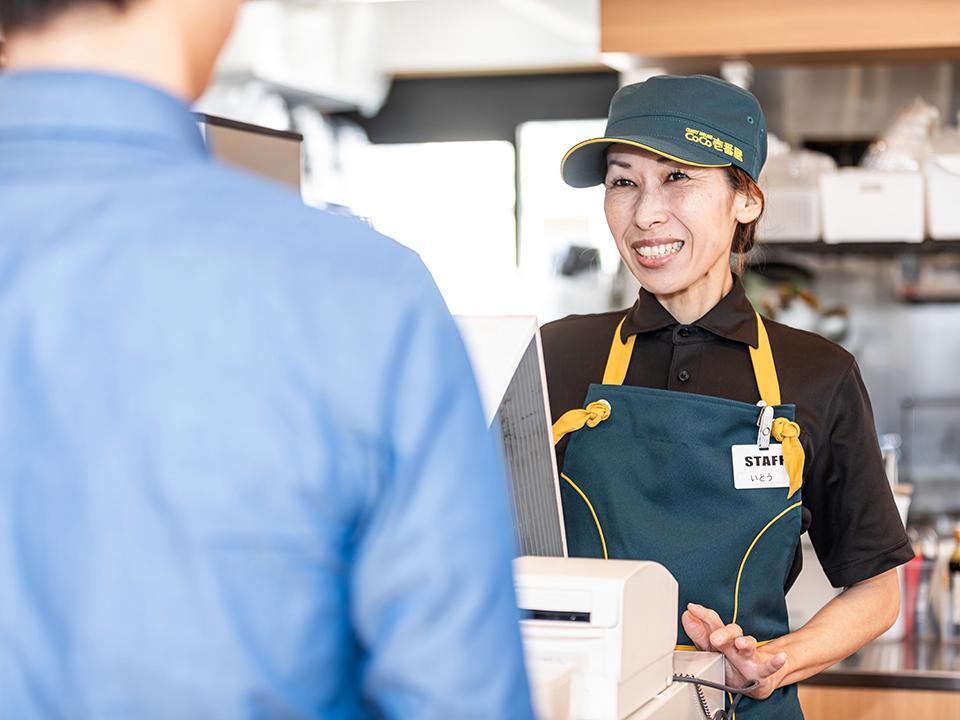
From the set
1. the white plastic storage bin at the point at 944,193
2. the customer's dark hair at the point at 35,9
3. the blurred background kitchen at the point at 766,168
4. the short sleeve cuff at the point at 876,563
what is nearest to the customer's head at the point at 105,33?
the customer's dark hair at the point at 35,9

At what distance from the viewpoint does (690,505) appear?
5.62 ft

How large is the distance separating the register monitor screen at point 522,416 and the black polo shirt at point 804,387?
34cm

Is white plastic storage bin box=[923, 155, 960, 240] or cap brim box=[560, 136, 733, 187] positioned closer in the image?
cap brim box=[560, 136, 733, 187]

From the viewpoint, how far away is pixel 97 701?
2.26ft

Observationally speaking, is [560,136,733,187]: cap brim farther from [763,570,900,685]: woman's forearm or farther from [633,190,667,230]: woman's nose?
[763,570,900,685]: woman's forearm

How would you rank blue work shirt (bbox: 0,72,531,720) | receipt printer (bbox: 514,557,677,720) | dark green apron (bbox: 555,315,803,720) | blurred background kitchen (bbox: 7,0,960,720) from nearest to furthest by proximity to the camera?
blue work shirt (bbox: 0,72,531,720) < receipt printer (bbox: 514,557,677,720) < dark green apron (bbox: 555,315,803,720) < blurred background kitchen (bbox: 7,0,960,720)

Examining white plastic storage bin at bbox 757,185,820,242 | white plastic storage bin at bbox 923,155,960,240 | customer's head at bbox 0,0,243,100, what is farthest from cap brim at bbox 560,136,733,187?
white plastic storage bin at bbox 923,155,960,240

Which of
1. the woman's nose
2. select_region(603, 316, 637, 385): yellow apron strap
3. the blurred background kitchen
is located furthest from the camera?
the blurred background kitchen

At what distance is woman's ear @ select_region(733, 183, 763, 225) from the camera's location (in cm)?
184

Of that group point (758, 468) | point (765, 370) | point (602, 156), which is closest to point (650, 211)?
point (602, 156)

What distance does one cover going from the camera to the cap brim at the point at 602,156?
1.70 metres

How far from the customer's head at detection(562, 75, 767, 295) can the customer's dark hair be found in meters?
1.07

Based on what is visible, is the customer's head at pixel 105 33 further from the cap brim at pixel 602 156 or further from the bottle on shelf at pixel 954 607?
the bottle on shelf at pixel 954 607

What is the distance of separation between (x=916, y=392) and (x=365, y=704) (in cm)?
382
